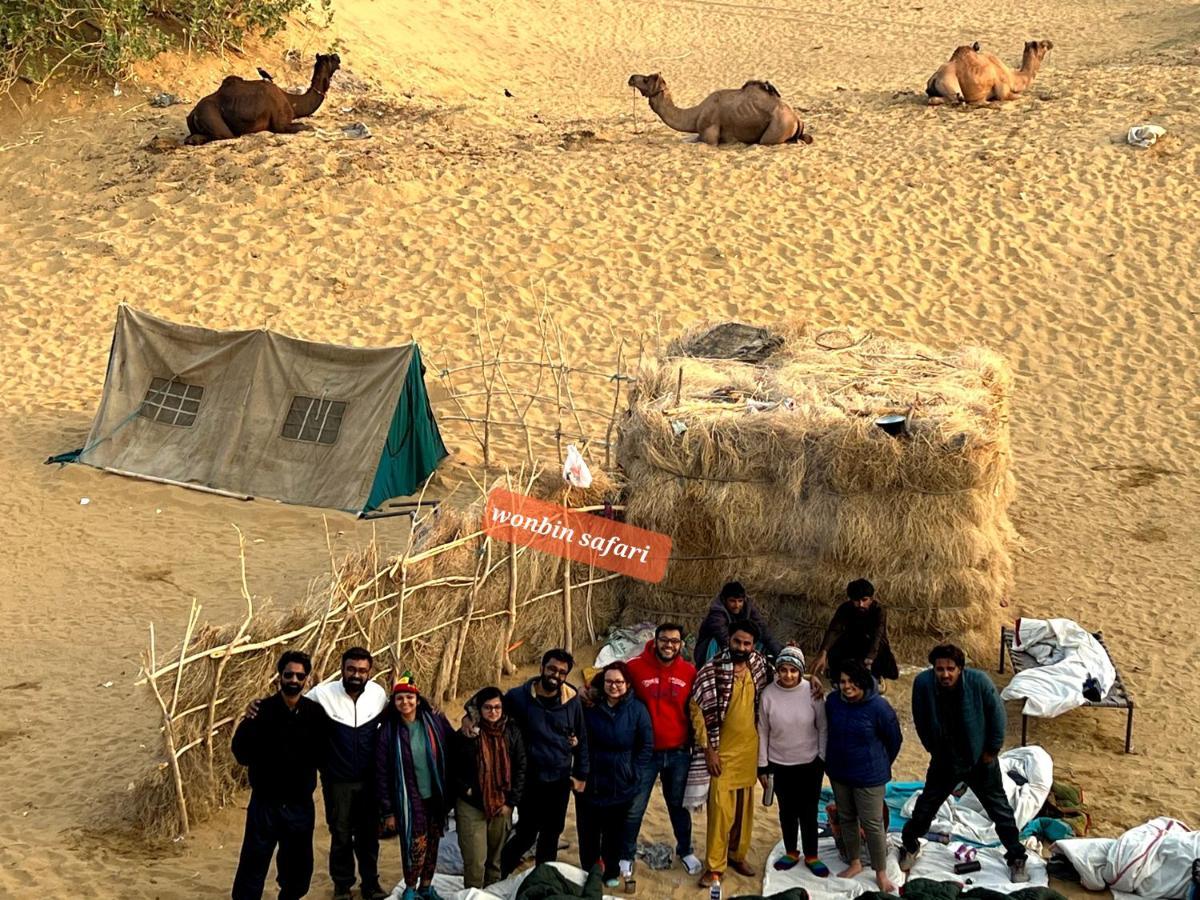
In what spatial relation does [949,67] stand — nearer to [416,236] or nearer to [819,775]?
[416,236]

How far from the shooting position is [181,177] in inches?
625

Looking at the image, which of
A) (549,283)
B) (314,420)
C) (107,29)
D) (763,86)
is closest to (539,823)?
(314,420)

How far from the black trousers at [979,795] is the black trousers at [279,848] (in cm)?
265

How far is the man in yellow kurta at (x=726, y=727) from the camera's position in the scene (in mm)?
6242

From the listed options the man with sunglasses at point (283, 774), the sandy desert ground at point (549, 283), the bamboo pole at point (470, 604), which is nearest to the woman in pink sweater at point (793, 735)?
the sandy desert ground at point (549, 283)

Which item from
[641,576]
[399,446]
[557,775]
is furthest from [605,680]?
[399,446]

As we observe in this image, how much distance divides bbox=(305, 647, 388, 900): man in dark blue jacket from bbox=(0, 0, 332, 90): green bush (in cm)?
1334

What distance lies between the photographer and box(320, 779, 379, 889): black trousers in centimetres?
600

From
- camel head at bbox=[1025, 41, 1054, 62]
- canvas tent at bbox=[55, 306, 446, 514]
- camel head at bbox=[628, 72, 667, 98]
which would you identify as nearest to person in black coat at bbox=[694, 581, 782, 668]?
canvas tent at bbox=[55, 306, 446, 514]

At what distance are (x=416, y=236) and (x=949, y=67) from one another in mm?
7294

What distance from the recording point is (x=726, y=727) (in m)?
6.28

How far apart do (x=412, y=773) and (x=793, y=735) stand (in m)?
1.60

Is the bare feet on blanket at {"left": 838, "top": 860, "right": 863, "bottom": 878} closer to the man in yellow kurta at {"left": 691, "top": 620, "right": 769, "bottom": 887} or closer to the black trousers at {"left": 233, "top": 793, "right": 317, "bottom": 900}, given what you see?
the man in yellow kurta at {"left": 691, "top": 620, "right": 769, "bottom": 887}

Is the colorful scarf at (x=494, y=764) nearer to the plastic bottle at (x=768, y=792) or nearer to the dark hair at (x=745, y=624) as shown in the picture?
the plastic bottle at (x=768, y=792)
